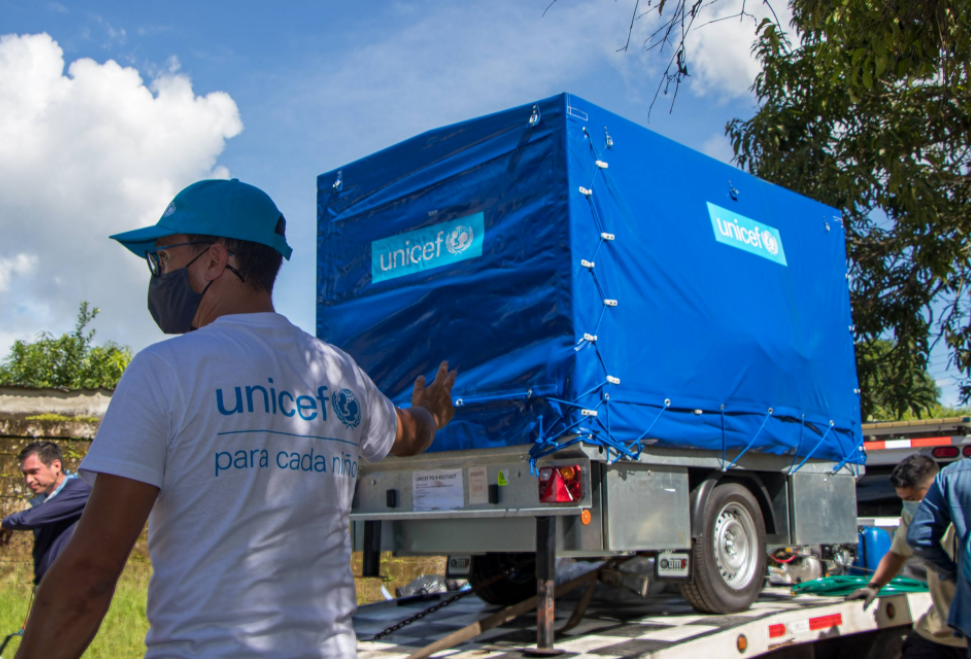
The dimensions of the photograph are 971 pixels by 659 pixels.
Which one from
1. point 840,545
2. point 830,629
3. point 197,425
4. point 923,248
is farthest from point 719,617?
point 923,248

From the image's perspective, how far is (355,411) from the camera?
196 centimetres

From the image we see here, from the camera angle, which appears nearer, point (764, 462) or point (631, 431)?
point (631, 431)

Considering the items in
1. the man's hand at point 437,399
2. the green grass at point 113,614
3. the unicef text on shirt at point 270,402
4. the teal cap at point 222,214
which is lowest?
the green grass at point 113,614

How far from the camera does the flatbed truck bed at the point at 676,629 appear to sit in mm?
4418

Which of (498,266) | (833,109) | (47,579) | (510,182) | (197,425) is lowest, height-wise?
(47,579)

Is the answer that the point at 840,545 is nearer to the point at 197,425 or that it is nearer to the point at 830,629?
the point at 830,629

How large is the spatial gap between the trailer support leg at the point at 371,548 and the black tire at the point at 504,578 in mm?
919

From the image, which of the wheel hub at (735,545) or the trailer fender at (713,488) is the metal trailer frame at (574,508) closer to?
the trailer fender at (713,488)

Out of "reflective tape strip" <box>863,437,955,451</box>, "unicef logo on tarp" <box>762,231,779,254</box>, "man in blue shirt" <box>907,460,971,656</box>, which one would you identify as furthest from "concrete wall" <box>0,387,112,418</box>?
"man in blue shirt" <box>907,460,971,656</box>

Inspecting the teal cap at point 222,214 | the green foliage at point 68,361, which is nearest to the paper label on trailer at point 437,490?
the teal cap at point 222,214

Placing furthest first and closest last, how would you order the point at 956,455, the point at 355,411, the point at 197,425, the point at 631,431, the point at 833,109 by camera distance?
1. the point at 833,109
2. the point at 956,455
3. the point at 631,431
4. the point at 355,411
5. the point at 197,425

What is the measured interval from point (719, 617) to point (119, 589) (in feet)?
17.5

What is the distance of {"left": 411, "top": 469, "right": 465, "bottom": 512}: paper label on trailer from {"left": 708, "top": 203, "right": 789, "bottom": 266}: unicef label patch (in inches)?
88.9

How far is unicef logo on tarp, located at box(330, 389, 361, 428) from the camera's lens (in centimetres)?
191
